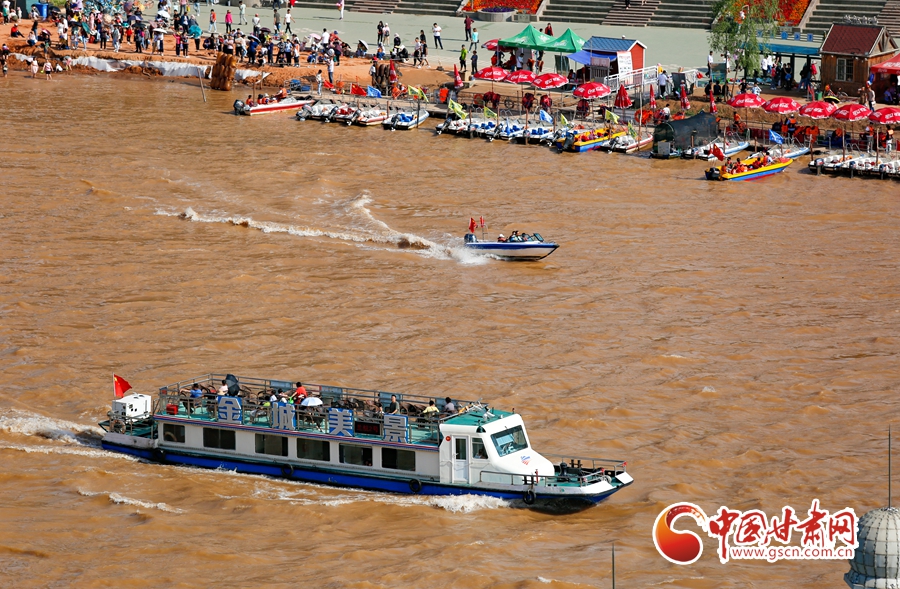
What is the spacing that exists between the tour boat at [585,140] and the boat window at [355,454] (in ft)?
116

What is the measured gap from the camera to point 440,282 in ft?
135

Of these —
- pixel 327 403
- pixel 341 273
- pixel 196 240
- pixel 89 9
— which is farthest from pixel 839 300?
pixel 89 9

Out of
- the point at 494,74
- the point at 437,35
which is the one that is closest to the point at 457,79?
the point at 494,74

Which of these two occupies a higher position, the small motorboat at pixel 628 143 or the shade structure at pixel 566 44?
the shade structure at pixel 566 44

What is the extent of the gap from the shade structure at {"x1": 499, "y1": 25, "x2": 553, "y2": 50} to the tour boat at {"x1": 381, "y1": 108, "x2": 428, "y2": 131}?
6438 millimetres

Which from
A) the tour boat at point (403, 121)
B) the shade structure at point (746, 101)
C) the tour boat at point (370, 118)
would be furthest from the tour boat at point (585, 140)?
the tour boat at point (370, 118)

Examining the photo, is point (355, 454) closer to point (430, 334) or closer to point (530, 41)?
point (430, 334)

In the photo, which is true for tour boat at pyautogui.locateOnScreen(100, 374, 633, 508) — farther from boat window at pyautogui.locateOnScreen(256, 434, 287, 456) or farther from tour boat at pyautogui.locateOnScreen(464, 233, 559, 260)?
tour boat at pyautogui.locateOnScreen(464, 233, 559, 260)

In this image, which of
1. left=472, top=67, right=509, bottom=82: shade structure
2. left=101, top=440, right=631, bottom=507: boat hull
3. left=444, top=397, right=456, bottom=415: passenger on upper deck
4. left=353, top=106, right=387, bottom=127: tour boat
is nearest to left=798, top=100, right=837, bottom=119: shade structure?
left=472, top=67, right=509, bottom=82: shade structure

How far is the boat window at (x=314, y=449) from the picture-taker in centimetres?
2739

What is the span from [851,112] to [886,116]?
6.05 feet

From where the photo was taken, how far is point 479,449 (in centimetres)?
2605

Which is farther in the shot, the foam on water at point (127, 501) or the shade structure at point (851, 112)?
the shade structure at point (851, 112)

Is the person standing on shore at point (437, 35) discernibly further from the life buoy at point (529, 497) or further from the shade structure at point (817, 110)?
the life buoy at point (529, 497)
